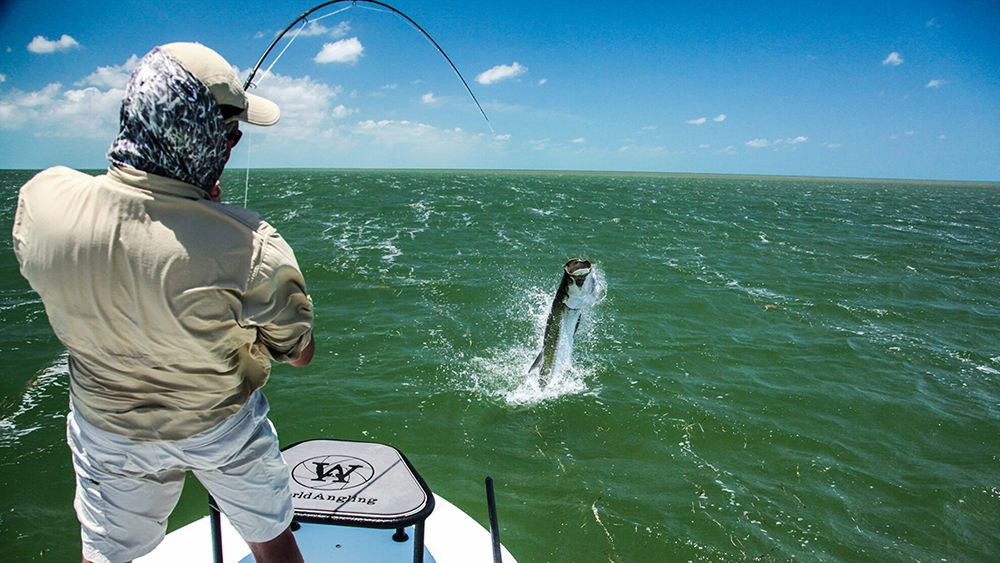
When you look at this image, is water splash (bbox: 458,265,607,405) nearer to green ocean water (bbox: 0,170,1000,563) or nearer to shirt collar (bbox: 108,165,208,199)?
green ocean water (bbox: 0,170,1000,563)

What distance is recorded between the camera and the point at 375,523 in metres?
2.62

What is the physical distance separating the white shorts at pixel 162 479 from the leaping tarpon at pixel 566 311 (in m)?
4.07

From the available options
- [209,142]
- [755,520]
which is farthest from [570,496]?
[209,142]

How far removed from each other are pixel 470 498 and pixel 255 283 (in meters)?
4.94

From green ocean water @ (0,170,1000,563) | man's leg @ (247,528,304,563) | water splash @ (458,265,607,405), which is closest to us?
man's leg @ (247,528,304,563)

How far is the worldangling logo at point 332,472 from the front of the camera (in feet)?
9.77

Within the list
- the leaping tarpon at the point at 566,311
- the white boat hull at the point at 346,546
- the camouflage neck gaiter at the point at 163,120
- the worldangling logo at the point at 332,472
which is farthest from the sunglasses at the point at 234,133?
the leaping tarpon at the point at 566,311

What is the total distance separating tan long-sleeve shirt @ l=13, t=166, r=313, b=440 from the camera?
142 cm

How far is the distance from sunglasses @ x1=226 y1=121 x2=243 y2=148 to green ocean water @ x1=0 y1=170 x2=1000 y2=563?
324cm

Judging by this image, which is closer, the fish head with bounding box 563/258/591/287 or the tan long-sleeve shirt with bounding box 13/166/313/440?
the tan long-sleeve shirt with bounding box 13/166/313/440

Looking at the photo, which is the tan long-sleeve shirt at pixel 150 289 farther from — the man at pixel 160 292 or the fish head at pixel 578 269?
the fish head at pixel 578 269

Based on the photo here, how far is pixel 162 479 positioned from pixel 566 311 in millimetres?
4982

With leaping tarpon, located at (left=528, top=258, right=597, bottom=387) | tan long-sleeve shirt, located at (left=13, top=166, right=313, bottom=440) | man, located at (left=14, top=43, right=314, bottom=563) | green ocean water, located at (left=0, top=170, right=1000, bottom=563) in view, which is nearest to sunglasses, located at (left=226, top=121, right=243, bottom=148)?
man, located at (left=14, top=43, right=314, bottom=563)

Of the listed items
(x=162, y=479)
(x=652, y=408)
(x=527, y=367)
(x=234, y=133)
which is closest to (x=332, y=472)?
(x=162, y=479)
